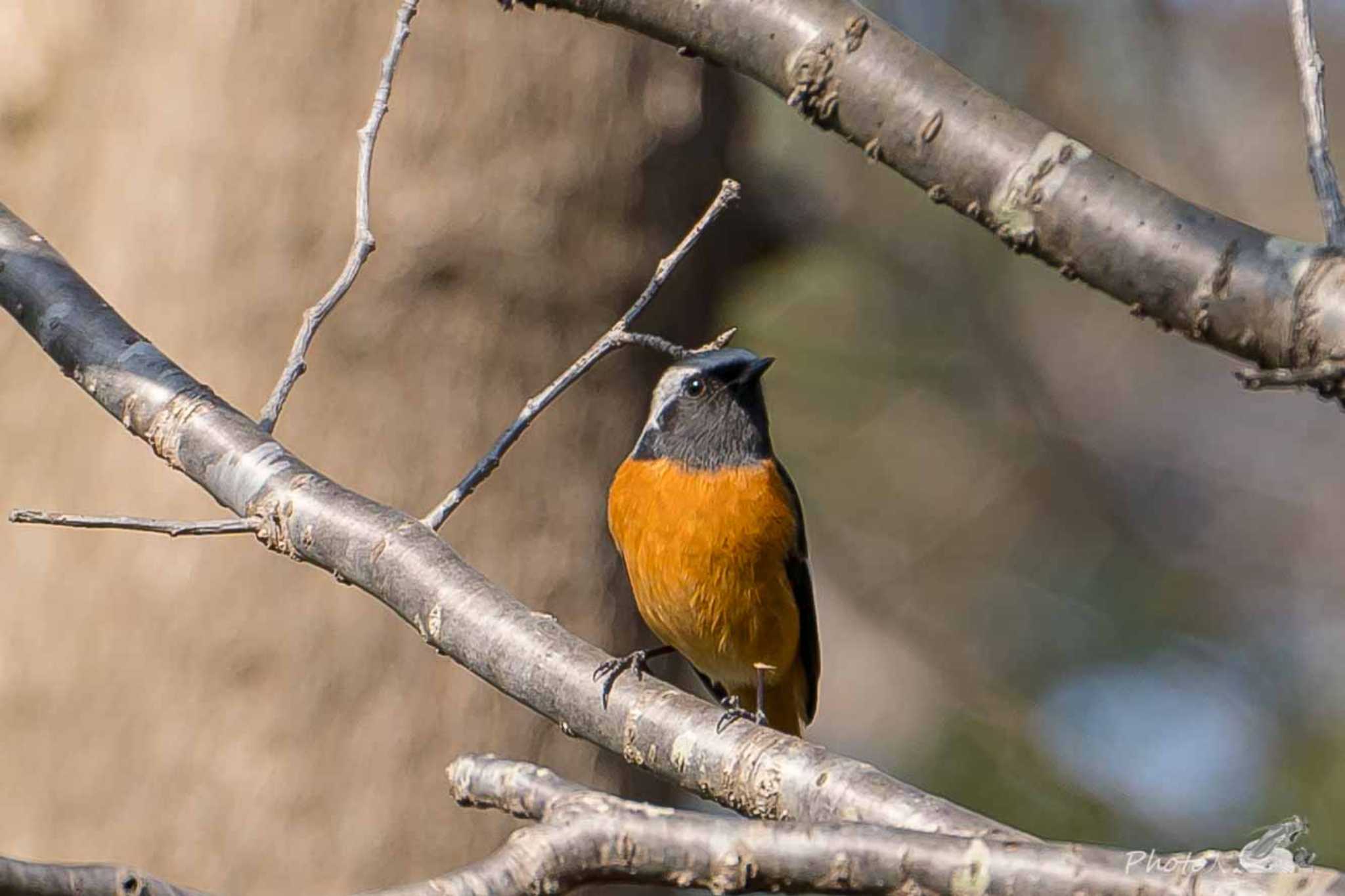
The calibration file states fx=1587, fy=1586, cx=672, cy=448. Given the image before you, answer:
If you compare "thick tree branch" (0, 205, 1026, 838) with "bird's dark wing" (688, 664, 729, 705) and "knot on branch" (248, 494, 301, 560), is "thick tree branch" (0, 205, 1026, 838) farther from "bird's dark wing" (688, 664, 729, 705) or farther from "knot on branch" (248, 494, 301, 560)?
"bird's dark wing" (688, 664, 729, 705)

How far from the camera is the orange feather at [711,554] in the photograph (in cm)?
408

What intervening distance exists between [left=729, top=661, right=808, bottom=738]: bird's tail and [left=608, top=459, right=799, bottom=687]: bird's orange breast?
0.34 metres

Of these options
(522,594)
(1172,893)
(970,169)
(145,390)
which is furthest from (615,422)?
(1172,893)

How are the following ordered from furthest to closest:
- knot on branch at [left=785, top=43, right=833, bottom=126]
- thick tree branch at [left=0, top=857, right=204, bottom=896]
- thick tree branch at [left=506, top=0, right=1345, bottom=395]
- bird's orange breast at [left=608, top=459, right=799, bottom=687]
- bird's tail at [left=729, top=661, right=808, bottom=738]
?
bird's tail at [left=729, top=661, right=808, bottom=738] < bird's orange breast at [left=608, top=459, right=799, bottom=687] < knot on branch at [left=785, top=43, right=833, bottom=126] < thick tree branch at [left=506, top=0, right=1345, bottom=395] < thick tree branch at [left=0, top=857, right=204, bottom=896]

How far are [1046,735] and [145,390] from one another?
6426 millimetres

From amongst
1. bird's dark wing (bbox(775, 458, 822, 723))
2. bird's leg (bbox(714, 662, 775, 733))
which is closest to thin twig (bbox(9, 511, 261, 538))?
bird's leg (bbox(714, 662, 775, 733))

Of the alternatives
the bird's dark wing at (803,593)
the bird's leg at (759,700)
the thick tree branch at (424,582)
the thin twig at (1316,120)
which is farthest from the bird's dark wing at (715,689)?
the thin twig at (1316,120)

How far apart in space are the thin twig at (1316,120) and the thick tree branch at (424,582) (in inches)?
37.4

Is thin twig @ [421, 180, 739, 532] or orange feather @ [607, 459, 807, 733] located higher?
orange feather @ [607, 459, 807, 733]

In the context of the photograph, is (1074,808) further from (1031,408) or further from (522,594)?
(522,594)

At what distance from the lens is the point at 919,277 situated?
843 cm

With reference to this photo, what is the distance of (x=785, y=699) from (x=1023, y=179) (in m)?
3.11

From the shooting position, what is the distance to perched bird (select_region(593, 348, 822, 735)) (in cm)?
409

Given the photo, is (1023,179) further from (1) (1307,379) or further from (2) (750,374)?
(2) (750,374)
